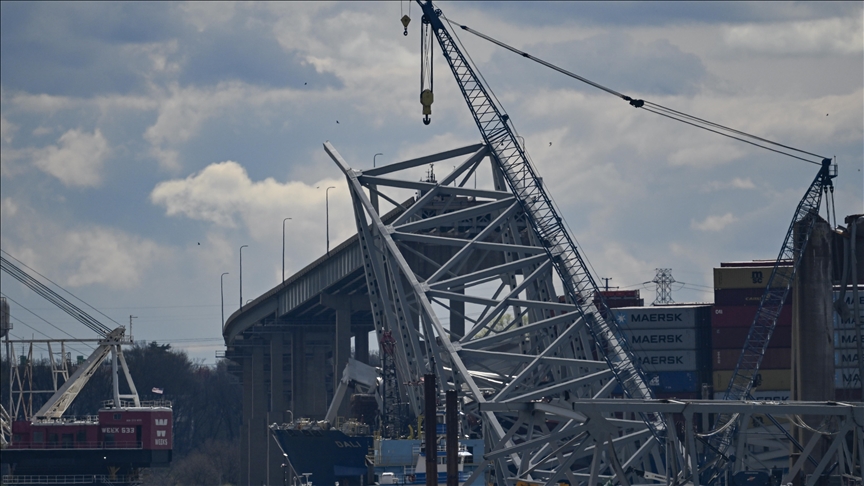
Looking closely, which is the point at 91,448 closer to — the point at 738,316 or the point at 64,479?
the point at 64,479

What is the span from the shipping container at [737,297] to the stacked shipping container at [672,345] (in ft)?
4.58

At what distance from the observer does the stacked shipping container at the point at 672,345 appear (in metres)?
91.2

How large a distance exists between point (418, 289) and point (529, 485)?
16.1 meters

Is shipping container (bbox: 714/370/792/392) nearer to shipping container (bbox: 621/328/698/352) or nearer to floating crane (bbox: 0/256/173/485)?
shipping container (bbox: 621/328/698/352)

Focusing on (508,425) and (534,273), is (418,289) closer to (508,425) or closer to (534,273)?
(534,273)

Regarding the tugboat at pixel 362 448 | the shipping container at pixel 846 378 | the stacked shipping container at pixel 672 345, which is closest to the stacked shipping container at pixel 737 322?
the stacked shipping container at pixel 672 345

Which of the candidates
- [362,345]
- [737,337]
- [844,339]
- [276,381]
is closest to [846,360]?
[844,339]

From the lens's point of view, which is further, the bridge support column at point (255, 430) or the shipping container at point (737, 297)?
the bridge support column at point (255, 430)

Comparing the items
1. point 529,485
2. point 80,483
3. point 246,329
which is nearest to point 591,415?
point 529,485

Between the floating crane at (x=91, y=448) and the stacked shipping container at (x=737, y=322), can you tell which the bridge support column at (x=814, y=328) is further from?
the floating crane at (x=91, y=448)

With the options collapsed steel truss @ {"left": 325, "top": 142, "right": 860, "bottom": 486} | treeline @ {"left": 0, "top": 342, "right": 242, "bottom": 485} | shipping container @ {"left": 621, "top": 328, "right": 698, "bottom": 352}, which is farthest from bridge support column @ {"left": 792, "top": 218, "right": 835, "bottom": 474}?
treeline @ {"left": 0, "top": 342, "right": 242, "bottom": 485}

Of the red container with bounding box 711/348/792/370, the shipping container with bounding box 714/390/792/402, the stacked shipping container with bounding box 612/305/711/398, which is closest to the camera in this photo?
the shipping container with bounding box 714/390/792/402

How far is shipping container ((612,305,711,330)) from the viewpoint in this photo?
9200 cm

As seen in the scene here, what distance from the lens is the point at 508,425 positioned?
8469 cm
